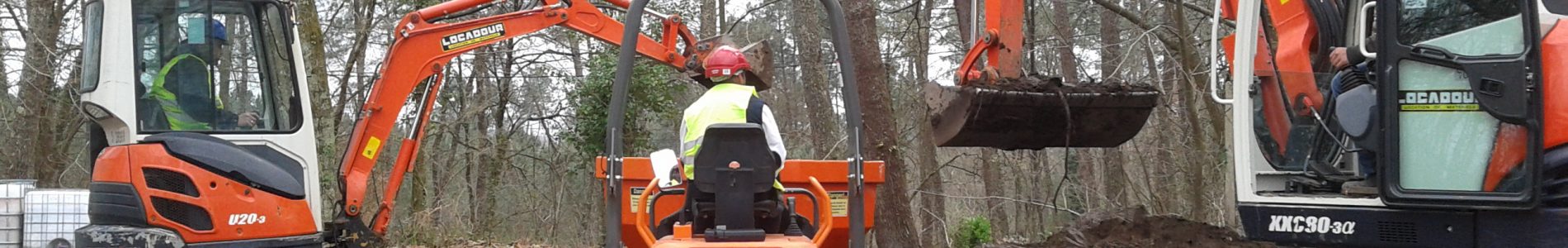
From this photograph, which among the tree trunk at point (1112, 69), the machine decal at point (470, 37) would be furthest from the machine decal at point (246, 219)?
the tree trunk at point (1112, 69)

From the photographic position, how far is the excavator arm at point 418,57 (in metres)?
8.29

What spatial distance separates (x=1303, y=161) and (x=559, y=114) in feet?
49.5

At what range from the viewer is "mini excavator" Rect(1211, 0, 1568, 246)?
4820mm

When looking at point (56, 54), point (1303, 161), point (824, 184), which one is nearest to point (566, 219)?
point (56, 54)

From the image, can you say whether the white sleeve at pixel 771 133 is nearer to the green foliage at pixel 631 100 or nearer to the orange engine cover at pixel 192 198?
the orange engine cover at pixel 192 198

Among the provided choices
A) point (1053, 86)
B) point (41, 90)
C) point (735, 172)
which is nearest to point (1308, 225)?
point (1053, 86)

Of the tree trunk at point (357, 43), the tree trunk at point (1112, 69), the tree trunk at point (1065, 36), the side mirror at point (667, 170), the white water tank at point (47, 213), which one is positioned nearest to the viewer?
the side mirror at point (667, 170)

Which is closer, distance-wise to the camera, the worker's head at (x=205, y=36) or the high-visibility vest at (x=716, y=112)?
the high-visibility vest at (x=716, y=112)

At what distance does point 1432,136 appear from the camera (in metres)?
5.12

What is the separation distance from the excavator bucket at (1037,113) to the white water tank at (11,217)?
6890 mm

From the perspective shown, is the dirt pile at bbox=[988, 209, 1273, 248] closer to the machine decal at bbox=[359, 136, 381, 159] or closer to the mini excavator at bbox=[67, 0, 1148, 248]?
the mini excavator at bbox=[67, 0, 1148, 248]

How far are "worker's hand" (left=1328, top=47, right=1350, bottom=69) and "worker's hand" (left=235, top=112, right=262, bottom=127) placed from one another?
18.9 feet

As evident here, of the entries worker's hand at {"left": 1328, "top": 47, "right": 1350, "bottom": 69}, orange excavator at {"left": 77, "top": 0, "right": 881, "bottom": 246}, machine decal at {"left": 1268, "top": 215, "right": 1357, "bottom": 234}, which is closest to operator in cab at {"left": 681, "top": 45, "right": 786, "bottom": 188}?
orange excavator at {"left": 77, "top": 0, "right": 881, "bottom": 246}

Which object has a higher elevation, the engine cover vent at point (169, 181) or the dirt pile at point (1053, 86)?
the dirt pile at point (1053, 86)
